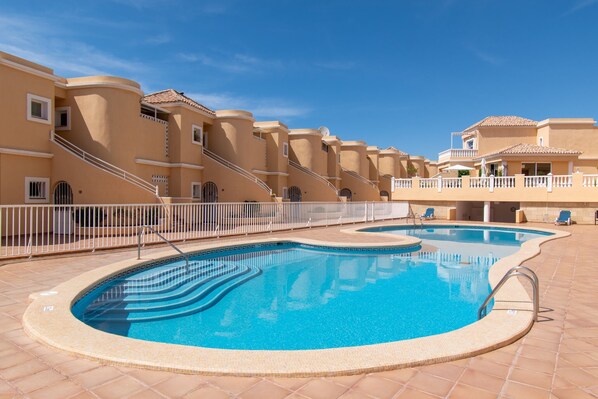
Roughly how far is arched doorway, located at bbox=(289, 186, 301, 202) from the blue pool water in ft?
63.4

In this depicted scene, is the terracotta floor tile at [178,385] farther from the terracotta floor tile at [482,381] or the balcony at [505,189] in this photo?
the balcony at [505,189]

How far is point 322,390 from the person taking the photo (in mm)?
3215

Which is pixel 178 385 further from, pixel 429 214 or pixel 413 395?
pixel 429 214

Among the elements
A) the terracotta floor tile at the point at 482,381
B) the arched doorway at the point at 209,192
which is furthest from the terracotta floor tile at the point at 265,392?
the arched doorway at the point at 209,192

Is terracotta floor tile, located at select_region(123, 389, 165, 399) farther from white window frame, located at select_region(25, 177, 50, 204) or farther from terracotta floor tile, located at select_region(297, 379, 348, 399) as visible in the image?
white window frame, located at select_region(25, 177, 50, 204)

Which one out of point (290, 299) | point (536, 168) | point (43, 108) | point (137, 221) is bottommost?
point (290, 299)

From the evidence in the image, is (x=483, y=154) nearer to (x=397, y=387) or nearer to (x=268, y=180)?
(x=268, y=180)

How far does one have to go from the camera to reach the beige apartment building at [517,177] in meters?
21.5

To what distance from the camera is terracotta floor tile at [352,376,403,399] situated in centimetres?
315

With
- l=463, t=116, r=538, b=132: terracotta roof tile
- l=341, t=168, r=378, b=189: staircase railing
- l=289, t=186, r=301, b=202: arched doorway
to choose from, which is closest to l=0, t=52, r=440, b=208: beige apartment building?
l=289, t=186, r=301, b=202: arched doorway

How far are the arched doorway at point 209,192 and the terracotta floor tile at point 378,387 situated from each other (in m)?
21.5

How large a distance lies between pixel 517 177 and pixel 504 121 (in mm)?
11535

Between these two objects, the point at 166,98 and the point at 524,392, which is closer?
the point at 524,392

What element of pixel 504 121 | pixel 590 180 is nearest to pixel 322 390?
pixel 590 180
